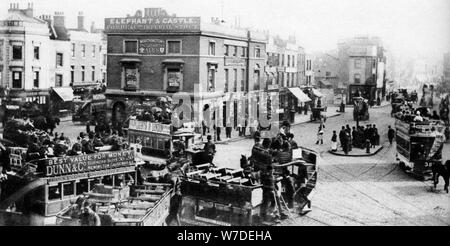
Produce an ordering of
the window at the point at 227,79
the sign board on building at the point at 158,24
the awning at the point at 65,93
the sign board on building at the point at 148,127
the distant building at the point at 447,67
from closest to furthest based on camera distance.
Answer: the distant building at the point at 447,67 < the sign board on building at the point at 148,127 < the sign board on building at the point at 158,24 < the window at the point at 227,79 < the awning at the point at 65,93

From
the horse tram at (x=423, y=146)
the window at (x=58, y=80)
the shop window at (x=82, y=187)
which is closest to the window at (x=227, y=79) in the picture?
the horse tram at (x=423, y=146)

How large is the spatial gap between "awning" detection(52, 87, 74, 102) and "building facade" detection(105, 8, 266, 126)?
9.68 ft

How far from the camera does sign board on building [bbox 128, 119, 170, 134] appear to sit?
17.3 meters

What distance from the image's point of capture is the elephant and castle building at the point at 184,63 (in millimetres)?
21578

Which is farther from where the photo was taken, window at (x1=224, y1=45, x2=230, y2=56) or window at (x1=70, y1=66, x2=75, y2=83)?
window at (x1=70, y1=66, x2=75, y2=83)

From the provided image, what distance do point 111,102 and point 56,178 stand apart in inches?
499

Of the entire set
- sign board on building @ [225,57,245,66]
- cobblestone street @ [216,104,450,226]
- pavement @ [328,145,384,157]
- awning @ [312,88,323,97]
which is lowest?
cobblestone street @ [216,104,450,226]

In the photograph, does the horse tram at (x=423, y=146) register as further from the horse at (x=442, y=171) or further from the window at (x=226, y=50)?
the window at (x=226, y=50)

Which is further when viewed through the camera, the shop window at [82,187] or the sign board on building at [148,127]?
the sign board on building at [148,127]

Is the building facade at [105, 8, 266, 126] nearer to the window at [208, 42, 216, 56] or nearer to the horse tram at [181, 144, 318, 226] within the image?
the window at [208, 42, 216, 56]

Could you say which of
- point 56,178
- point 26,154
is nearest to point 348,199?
point 56,178

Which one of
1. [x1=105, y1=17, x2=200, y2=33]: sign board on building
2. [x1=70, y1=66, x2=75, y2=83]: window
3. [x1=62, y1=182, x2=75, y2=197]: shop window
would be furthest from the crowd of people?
[x1=70, y1=66, x2=75, y2=83]: window

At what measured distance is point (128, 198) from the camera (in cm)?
1115

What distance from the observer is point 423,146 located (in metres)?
16.4
